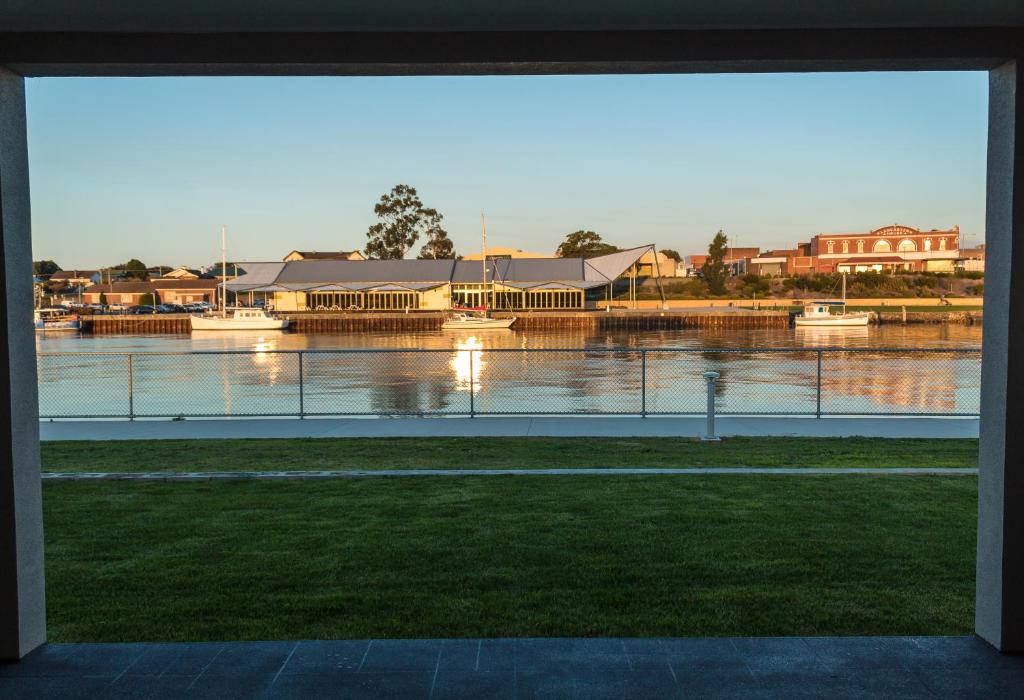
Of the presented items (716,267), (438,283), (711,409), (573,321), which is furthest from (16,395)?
(716,267)

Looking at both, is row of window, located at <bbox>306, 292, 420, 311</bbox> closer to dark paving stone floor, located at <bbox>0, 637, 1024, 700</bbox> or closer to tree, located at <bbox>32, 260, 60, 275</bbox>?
dark paving stone floor, located at <bbox>0, 637, 1024, 700</bbox>

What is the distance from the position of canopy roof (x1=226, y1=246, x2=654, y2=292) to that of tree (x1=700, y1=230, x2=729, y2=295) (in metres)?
14.7

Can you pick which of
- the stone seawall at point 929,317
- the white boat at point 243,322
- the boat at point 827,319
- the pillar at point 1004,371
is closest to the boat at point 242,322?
the white boat at point 243,322

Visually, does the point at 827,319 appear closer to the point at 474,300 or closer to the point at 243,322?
the point at 474,300

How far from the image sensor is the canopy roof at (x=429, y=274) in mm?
81188

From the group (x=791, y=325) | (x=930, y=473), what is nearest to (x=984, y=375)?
(x=930, y=473)

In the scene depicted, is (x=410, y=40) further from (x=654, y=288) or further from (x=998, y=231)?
(x=654, y=288)

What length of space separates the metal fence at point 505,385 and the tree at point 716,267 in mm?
56239

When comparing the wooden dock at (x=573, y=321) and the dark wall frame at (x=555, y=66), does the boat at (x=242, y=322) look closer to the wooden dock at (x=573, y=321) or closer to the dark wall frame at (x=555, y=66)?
the wooden dock at (x=573, y=321)

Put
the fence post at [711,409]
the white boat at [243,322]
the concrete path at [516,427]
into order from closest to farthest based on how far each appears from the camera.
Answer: the fence post at [711,409] → the concrete path at [516,427] → the white boat at [243,322]

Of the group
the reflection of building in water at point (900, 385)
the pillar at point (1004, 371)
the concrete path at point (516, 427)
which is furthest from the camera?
the reflection of building in water at point (900, 385)

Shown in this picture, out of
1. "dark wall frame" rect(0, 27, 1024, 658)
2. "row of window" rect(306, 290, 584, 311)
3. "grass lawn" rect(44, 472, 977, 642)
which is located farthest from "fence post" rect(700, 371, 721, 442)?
"row of window" rect(306, 290, 584, 311)

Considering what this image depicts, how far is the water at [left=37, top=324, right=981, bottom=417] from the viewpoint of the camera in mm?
19250

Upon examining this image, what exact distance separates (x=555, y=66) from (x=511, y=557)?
3404 millimetres
